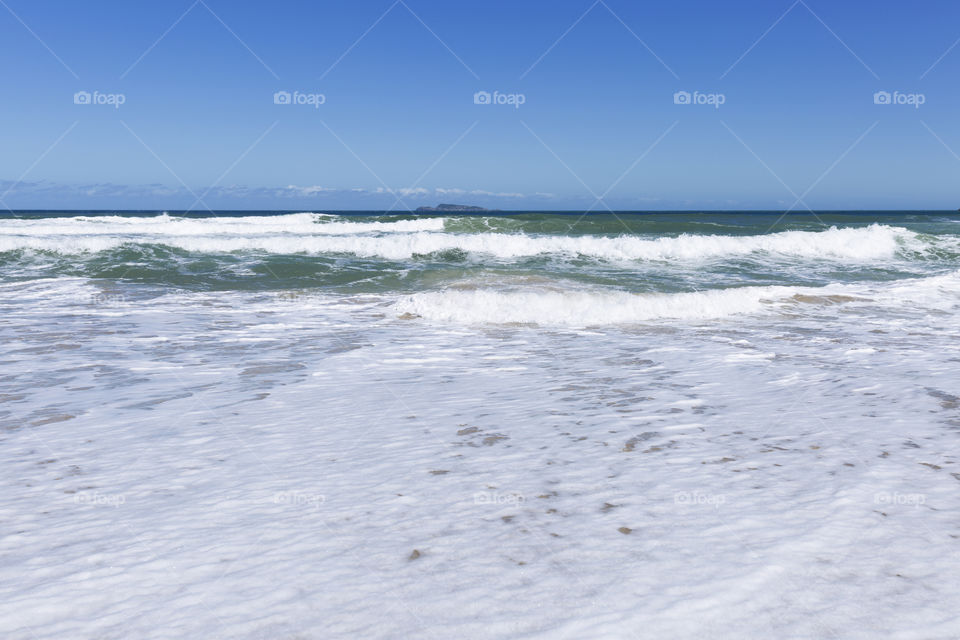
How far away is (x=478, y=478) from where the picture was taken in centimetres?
314

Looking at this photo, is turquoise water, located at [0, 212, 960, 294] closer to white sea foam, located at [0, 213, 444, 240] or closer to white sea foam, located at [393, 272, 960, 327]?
white sea foam, located at [0, 213, 444, 240]

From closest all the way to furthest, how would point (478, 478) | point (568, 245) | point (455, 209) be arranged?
point (478, 478) < point (568, 245) < point (455, 209)

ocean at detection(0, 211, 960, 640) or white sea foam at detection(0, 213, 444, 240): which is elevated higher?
white sea foam at detection(0, 213, 444, 240)

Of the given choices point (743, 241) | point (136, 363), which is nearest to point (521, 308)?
point (136, 363)

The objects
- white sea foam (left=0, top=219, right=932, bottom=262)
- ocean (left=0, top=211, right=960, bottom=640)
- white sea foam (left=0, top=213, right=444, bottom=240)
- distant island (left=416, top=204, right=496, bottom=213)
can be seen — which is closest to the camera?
ocean (left=0, top=211, right=960, bottom=640)

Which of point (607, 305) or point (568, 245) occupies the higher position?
point (568, 245)

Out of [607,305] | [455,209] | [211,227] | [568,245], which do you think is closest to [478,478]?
[607,305]

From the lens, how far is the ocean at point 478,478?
6.74ft

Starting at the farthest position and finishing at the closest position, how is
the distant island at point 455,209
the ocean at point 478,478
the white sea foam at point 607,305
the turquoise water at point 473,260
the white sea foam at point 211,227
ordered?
the distant island at point 455,209
the white sea foam at point 211,227
the turquoise water at point 473,260
the white sea foam at point 607,305
the ocean at point 478,478

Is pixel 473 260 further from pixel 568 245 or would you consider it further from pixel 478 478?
pixel 478 478

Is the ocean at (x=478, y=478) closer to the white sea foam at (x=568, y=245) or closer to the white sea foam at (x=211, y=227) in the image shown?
the white sea foam at (x=568, y=245)

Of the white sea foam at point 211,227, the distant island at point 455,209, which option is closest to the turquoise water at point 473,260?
the white sea foam at point 211,227

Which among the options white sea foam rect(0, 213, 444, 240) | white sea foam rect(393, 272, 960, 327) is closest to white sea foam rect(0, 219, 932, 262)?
white sea foam rect(0, 213, 444, 240)

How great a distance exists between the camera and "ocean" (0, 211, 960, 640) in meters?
2.05
